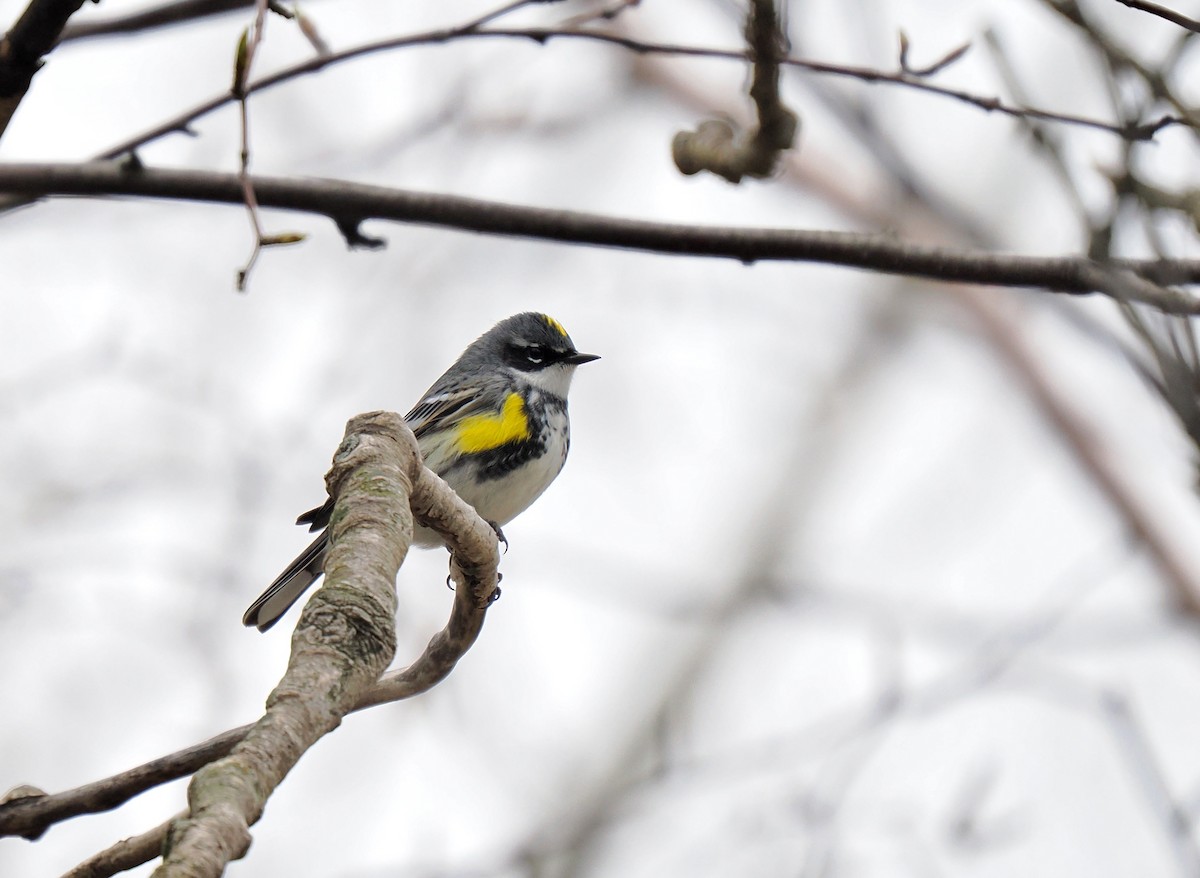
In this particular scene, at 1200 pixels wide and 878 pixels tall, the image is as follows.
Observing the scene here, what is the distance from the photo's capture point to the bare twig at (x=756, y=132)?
331cm

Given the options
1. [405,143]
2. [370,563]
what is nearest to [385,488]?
[370,563]

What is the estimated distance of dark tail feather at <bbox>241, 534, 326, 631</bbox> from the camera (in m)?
4.44

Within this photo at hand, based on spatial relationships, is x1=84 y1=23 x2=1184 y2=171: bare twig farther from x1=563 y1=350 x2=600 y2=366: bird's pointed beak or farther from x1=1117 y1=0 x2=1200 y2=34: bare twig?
x1=563 y1=350 x2=600 y2=366: bird's pointed beak

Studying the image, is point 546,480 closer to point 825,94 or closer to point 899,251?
point 899,251

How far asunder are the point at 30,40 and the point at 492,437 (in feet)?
9.12

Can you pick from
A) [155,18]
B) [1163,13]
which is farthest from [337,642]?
[155,18]

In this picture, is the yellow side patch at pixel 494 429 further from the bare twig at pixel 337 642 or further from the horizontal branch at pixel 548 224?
the bare twig at pixel 337 642

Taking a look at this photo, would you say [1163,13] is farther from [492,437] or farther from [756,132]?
[492,437]

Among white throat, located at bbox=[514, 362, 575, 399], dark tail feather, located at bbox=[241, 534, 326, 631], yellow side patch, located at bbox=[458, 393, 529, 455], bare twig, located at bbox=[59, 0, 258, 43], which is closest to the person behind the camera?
bare twig, located at bbox=[59, 0, 258, 43]

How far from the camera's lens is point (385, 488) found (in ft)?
7.32

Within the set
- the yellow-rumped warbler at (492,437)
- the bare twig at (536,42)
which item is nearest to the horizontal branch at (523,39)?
the bare twig at (536,42)

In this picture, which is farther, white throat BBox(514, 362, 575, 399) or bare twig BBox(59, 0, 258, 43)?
Result: white throat BBox(514, 362, 575, 399)

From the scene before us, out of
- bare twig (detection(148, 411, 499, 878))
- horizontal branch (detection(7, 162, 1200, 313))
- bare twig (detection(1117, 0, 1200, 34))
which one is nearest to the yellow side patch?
horizontal branch (detection(7, 162, 1200, 313))

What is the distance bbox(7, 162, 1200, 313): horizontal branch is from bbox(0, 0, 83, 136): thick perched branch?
108 cm
